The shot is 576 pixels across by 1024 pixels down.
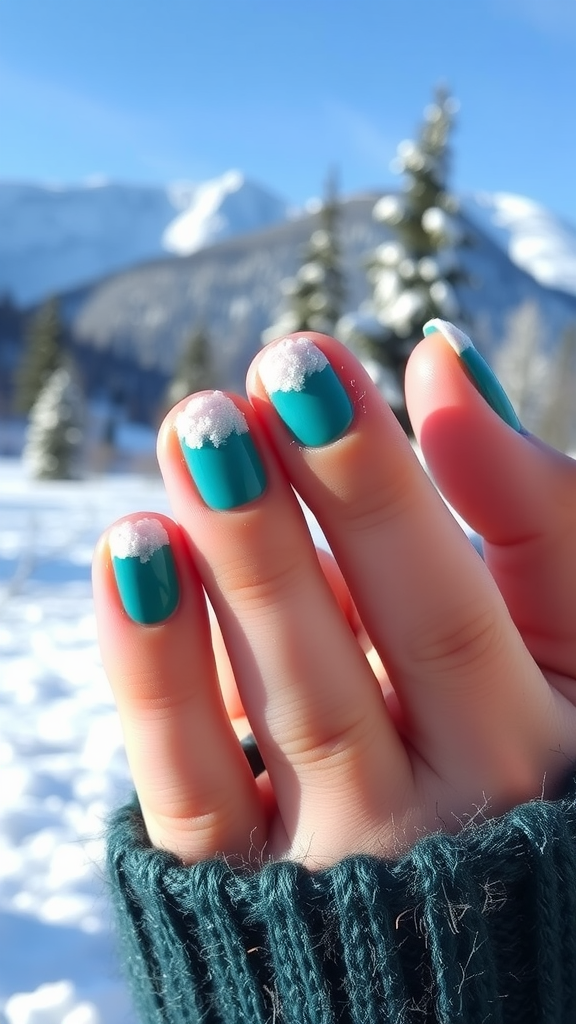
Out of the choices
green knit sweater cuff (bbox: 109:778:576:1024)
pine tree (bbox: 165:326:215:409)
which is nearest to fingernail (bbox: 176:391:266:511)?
green knit sweater cuff (bbox: 109:778:576:1024)

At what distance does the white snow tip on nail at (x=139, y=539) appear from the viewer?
70 cm

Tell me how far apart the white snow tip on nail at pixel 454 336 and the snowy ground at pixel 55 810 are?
2.43ft

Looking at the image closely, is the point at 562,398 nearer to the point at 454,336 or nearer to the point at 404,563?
the point at 454,336

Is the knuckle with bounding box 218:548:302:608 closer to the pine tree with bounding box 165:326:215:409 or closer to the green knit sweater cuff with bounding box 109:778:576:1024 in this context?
the green knit sweater cuff with bounding box 109:778:576:1024

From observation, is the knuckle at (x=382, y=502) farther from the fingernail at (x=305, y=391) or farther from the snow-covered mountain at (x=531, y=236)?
the snow-covered mountain at (x=531, y=236)

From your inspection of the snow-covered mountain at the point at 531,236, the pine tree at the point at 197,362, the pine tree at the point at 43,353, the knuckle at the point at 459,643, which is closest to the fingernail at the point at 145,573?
the knuckle at the point at 459,643

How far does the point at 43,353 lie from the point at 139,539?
2528 centimetres

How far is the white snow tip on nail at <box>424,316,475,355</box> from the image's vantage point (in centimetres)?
78

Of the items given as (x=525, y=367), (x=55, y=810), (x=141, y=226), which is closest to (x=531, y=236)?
(x=141, y=226)

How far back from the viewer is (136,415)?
142 ft

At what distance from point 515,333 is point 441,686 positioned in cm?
2566

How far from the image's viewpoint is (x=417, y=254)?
9539 mm

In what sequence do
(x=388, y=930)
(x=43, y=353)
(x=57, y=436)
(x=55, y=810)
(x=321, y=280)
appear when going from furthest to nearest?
(x=43, y=353) < (x=57, y=436) < (x=321, y=280) < (x=55, y=810) < (x=388, y=930)

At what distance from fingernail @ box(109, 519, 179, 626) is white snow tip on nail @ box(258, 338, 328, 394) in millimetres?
188
